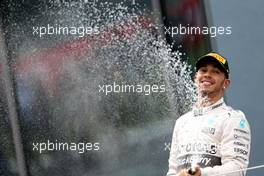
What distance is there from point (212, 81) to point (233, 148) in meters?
0.21

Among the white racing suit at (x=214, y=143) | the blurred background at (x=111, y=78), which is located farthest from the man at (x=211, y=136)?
the blurred background at (x=111, y=78)

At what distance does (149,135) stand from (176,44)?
417 millimetres

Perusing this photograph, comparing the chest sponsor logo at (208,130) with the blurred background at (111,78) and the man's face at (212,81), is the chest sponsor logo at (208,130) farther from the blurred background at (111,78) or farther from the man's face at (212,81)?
the blurred background at (111,78)

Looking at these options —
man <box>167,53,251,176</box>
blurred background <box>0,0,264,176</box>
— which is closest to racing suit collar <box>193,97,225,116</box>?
man <box>167,53,251,176</box>

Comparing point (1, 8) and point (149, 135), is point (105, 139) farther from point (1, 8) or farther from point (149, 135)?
point (1, 8)

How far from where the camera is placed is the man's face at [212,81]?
1722mm

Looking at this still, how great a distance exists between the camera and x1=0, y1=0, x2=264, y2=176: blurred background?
2.67 metres

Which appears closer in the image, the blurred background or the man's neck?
the man's neck

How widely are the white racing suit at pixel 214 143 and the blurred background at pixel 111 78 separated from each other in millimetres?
916

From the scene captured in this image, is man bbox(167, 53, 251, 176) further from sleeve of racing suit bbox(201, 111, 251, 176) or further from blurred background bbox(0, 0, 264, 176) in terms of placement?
blurred background bbox(0, 0, 264, 176)

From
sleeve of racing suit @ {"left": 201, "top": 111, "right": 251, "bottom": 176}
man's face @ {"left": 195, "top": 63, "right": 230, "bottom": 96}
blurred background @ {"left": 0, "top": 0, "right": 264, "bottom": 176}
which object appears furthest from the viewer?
blurred background @ {"left": 0, "top": 0, "right": 264, "bottom": 176}

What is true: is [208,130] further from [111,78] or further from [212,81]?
[111,78]

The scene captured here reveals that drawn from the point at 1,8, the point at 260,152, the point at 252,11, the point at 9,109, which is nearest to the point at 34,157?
the point at 9,109

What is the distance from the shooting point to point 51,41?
2705 millimetres
